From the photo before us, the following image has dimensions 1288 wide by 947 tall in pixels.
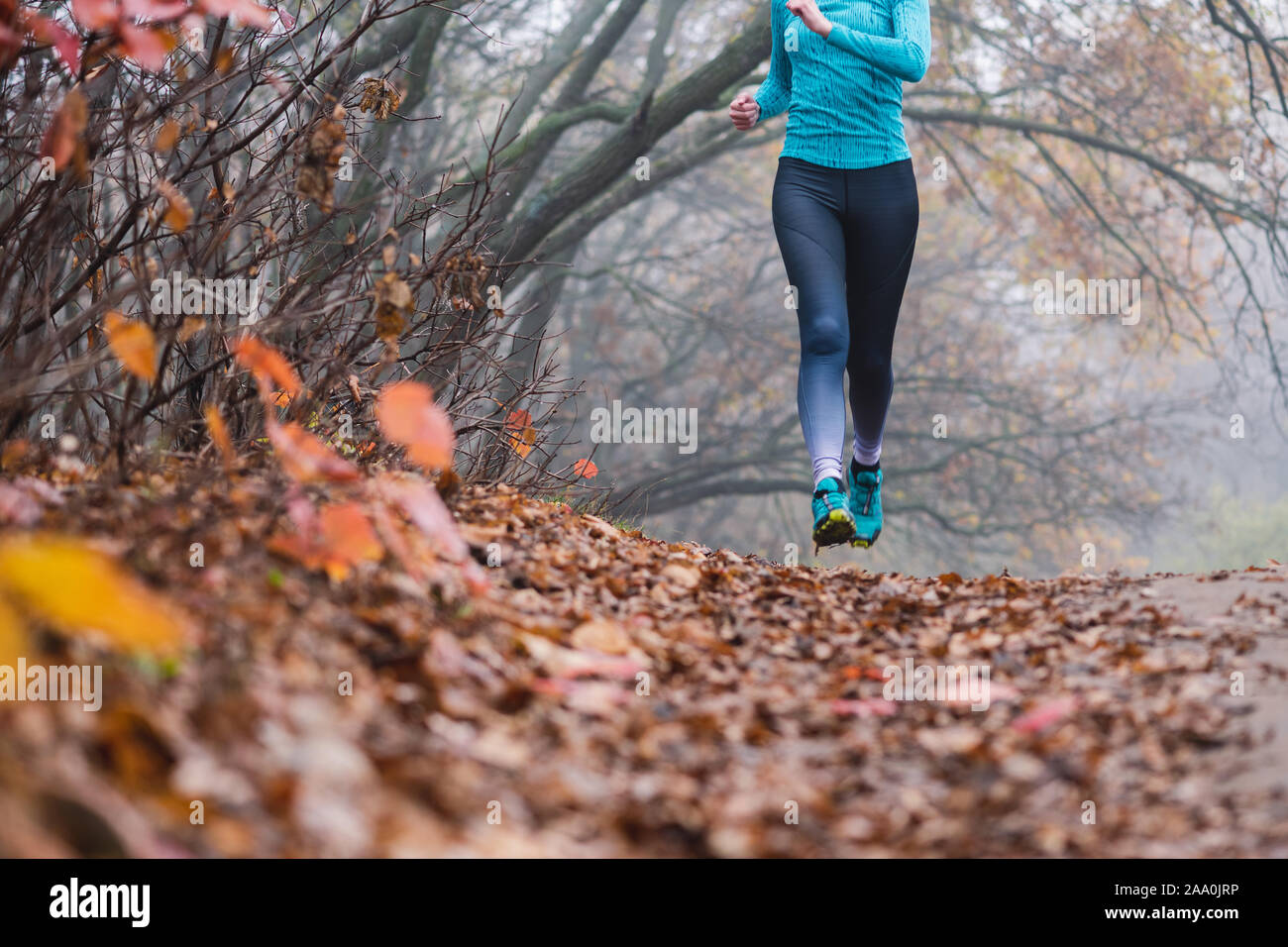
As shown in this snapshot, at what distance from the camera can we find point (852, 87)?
3.56 metres

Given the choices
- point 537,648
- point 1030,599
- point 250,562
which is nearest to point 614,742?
point 537,648

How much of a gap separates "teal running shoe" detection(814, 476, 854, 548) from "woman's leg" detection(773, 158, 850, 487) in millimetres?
46

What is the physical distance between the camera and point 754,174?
60.5 ft

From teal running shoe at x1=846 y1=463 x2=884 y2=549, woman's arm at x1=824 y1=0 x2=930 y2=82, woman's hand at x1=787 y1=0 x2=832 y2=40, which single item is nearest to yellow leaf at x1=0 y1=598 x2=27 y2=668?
woman's hand at x1=787 y1=0 x2=832 y2=40

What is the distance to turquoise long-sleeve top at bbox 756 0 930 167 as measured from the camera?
11.7 feet

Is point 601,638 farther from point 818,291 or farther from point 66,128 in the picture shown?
point 818,291

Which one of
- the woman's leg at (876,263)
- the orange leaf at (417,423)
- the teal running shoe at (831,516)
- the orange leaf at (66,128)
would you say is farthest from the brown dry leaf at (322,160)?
the woman's leg at (876,263)

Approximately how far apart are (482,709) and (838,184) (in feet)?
8.43

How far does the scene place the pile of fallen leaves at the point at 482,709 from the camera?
121cm

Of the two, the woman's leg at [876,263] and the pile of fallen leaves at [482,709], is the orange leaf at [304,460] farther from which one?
the woman's leg at [876,263]

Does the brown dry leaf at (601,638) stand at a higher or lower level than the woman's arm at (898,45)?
lower

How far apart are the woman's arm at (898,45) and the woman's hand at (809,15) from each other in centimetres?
5
